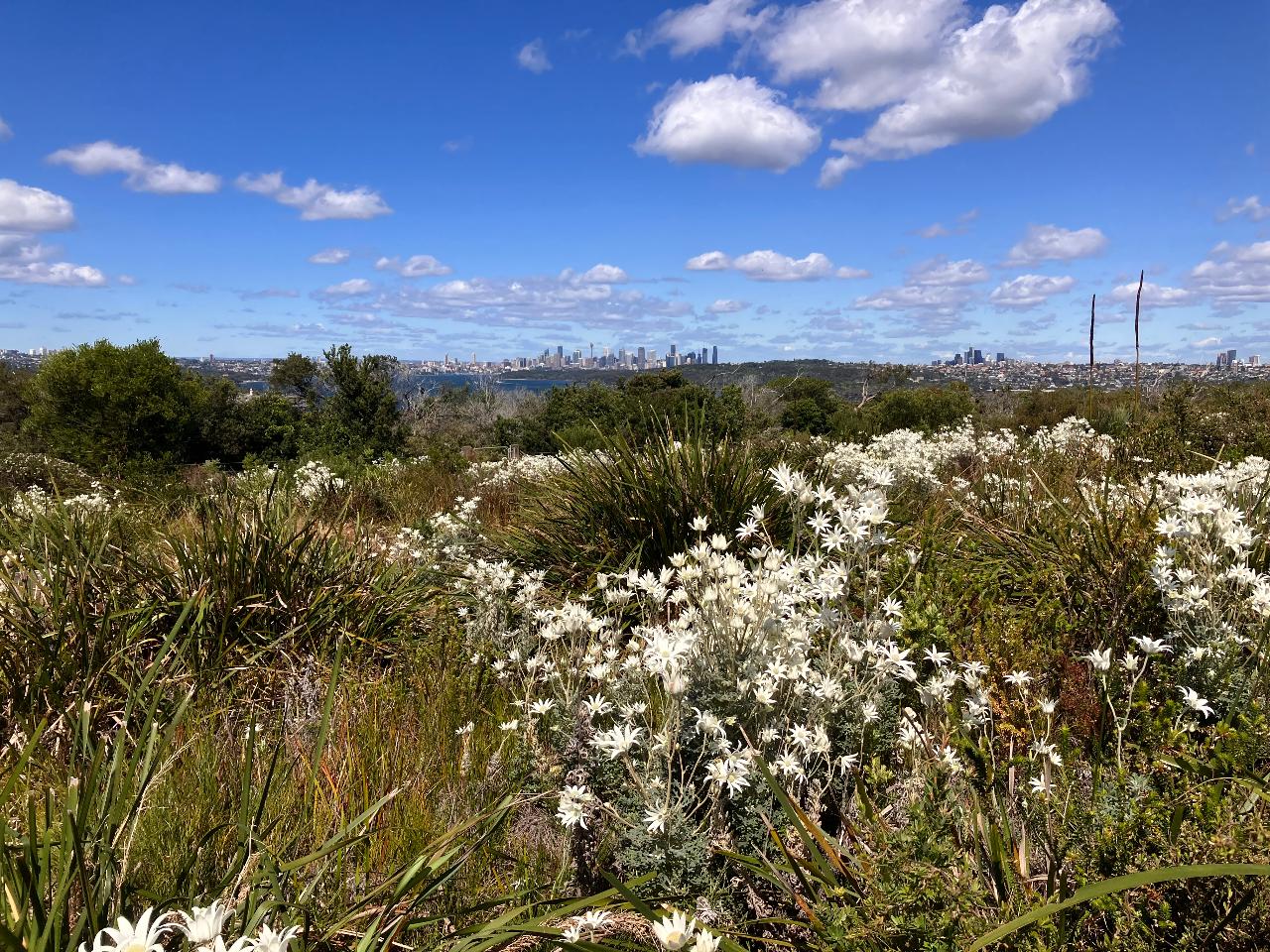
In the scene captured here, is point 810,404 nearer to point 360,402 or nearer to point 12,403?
point 360,402

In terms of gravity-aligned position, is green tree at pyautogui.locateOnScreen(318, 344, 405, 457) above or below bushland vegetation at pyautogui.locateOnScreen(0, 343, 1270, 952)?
above

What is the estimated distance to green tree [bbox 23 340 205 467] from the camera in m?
35.2

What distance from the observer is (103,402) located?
35969 millimetres

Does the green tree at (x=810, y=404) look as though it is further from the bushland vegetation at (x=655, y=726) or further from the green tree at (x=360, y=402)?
the bushland vegetation at (x=655, y=726)

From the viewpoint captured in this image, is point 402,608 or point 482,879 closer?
point 482,879

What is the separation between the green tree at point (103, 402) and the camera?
116 ft

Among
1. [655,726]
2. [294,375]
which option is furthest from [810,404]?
[655,726]

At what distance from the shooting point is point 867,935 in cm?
181

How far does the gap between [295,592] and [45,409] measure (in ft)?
134

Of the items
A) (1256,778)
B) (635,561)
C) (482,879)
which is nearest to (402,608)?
(635,561)

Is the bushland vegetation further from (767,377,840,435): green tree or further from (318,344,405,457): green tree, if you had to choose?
(767,377,840,435): green tree

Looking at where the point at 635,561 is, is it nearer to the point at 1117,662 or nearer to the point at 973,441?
the point at 1117,662

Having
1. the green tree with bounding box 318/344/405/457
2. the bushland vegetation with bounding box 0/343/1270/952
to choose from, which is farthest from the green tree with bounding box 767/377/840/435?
the bushland vegetation with bounding box 0/343/1270/952

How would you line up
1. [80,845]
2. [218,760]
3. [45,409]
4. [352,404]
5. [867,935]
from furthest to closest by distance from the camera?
[45,409], [352,404], [218,760], [867,935], [80,845]
